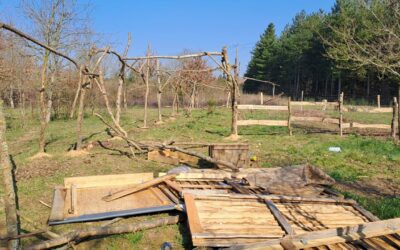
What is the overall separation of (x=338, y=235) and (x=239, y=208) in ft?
4.70

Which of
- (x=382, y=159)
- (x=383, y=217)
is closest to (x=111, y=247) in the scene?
(x=383, y=217)

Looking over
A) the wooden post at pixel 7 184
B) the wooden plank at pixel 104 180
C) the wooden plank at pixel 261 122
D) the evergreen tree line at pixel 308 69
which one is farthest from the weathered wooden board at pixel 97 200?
the evergreen tree line at pixel 308 69

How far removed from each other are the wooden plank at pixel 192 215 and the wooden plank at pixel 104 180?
159cm

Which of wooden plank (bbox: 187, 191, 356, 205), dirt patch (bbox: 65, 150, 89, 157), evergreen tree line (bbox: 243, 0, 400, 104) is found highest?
evergreen tree line (bbox: 243, 0, 400, 104)

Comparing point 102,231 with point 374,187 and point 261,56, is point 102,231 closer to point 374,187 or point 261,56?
point 374,187

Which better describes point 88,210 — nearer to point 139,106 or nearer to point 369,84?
point 139,106

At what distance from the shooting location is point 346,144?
36.9 ft

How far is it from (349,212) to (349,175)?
279cm

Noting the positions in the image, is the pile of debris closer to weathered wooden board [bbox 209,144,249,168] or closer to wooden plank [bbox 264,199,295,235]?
wooden plank [bbox 264,199,295,235]

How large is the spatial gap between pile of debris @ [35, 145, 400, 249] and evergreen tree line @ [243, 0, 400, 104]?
33.9 metres

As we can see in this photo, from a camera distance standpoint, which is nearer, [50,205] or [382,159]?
[50,205]

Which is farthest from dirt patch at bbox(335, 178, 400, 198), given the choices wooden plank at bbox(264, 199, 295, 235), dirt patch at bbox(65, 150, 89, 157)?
dirt patch at bbox(65, 150, 89, 157)

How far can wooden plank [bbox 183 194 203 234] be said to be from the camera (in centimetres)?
431

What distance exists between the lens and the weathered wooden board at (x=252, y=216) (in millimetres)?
4277
